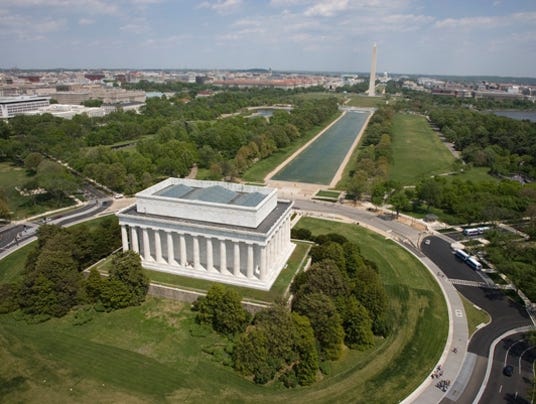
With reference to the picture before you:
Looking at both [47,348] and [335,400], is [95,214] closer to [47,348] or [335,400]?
[47,348]

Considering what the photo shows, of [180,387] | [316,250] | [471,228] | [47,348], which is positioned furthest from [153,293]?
[471,228]

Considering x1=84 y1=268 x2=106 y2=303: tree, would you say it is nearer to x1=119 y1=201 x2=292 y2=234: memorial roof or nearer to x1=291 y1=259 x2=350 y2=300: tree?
x1=119 y1=201 x2=292 y2=234: memorial roof

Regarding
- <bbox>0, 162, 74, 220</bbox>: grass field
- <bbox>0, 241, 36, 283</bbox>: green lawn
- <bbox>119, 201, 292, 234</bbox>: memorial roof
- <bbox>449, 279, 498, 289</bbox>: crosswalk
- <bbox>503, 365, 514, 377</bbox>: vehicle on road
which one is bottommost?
<bbox>0, 162, 74, 220</bbox>: grass field

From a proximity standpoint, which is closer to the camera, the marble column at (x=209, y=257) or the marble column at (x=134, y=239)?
the marble column at (x=209, y=257)

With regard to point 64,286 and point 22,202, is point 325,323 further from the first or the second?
point 22,202

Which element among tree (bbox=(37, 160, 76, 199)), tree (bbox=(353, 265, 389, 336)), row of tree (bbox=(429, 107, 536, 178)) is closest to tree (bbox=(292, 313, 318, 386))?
tree (bbox=(353, 265, 389, 336))

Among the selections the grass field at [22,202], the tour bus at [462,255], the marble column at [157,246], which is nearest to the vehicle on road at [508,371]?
the tour bus at [462,255]

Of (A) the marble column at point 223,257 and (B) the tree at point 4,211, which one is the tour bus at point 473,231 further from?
(B) the tree at point 4,211
